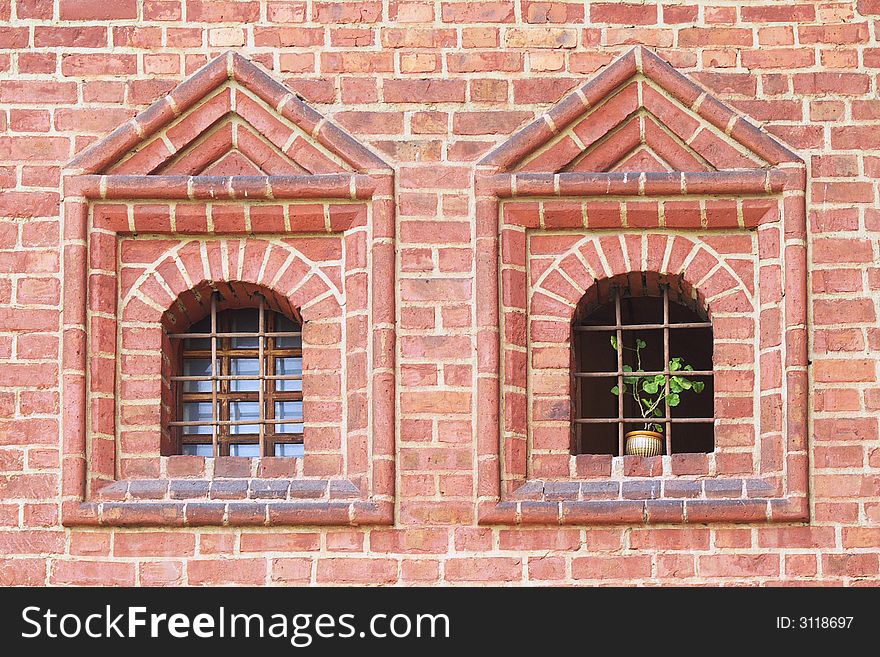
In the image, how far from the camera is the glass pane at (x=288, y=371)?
15.0 meters

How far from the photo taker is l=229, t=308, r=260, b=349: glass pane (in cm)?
1512

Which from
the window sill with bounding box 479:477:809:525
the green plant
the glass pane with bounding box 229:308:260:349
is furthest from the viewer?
the glass pane with bounding box 229:308:260:349

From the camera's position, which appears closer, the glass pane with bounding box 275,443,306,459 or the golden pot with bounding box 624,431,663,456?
the golden pot with bounding box 624,431,663,456

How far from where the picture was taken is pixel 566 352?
1477cm

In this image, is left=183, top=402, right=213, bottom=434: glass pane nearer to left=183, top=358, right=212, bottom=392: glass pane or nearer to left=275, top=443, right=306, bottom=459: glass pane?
left=183, top=358, right=212, bottom=392: glass pane

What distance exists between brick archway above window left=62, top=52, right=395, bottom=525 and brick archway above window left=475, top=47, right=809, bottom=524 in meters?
0.54

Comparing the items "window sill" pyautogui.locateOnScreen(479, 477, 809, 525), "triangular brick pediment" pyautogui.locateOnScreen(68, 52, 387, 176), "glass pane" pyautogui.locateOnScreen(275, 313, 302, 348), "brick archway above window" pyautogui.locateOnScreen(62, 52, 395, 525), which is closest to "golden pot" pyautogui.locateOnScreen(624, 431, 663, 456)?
"window sill" pyautogui.locateOnScreen(479, 477, 809, 525)

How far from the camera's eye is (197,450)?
15.0 metres

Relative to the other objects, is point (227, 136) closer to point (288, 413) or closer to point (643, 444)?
point (288, 413)

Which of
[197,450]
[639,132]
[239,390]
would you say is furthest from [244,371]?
[639,132]

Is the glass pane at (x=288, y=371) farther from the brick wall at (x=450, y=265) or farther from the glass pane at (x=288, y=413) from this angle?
the brick wall at (x=450, y=265)

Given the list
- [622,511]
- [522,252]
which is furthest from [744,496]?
[522,252]

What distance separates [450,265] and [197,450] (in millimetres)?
1475

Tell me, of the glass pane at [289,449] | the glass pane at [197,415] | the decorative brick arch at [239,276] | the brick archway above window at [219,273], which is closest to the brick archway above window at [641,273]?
the brick archway above window at [219,273]
